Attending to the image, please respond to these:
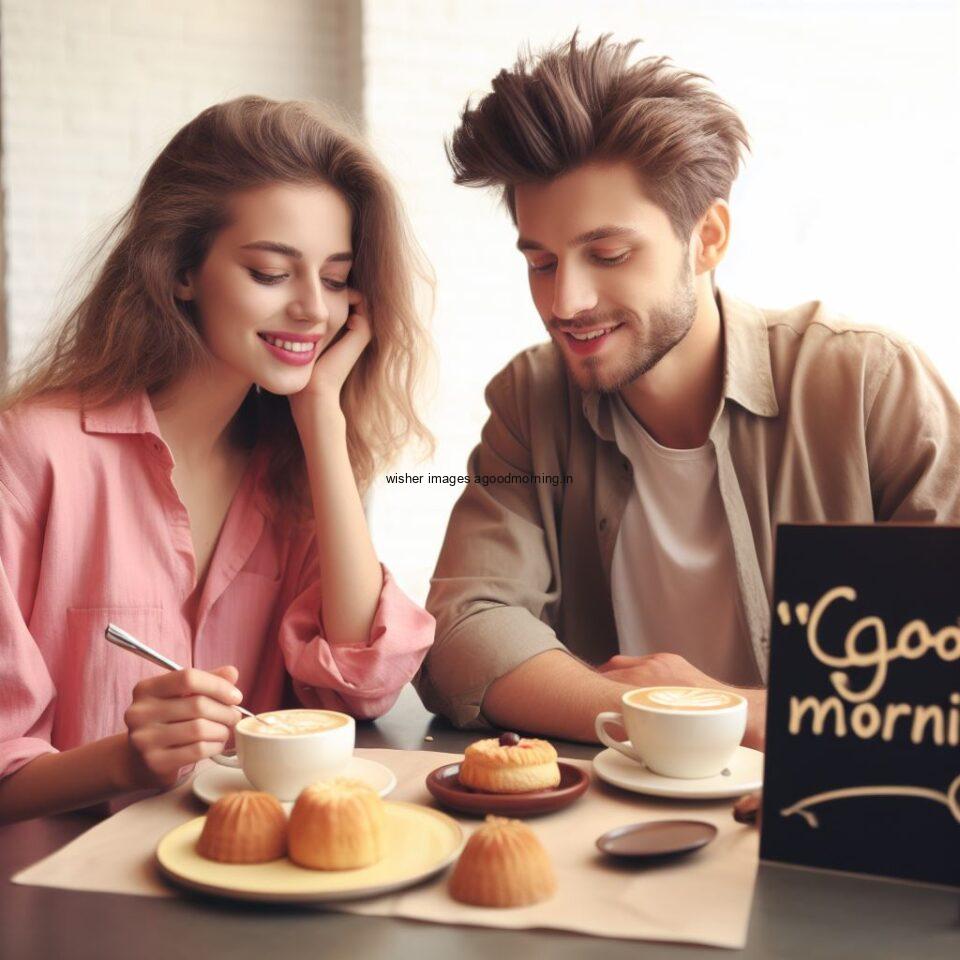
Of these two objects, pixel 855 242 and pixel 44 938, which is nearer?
pixel 44 938

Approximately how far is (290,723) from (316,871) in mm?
215

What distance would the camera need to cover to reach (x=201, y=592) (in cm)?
155

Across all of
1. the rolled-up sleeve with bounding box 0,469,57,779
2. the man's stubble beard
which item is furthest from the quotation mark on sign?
the man's stubble beard

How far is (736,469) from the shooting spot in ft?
5.60

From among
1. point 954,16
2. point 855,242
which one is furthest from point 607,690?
point 954,16

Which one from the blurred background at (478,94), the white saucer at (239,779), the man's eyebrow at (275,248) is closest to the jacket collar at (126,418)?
the man's eyebrow at (275,248)

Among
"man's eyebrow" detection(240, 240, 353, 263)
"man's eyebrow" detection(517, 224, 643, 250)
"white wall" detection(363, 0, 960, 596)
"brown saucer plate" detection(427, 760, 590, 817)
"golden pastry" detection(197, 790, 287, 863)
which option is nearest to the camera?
"golden pastry" detection(197, 790, 287, 863)

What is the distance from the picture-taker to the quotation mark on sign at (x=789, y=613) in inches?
31.8

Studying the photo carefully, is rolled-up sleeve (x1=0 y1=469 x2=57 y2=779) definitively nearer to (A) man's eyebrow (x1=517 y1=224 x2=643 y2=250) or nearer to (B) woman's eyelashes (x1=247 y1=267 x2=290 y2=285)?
(B) woman's eyelashes (x1=247 y1=267 x2=290 y2=285)

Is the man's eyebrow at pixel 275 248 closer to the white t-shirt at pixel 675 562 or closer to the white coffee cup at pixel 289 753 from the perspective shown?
the white t-shirt at pixel 675 562

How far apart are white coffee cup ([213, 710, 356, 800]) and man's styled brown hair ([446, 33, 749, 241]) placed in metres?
0.99

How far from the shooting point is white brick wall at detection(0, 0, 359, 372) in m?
3.86

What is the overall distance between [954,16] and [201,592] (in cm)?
404

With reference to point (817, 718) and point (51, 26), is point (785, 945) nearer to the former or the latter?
point (817, 718)
